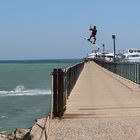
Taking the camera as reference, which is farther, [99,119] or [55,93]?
[55,93]

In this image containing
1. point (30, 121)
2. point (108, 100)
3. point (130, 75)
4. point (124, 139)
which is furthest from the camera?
point (30, 121)

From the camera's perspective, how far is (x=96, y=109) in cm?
1716

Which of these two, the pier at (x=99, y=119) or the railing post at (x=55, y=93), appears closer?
the pier at (x=99, y=119)

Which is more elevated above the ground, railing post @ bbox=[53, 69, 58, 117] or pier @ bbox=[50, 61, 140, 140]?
railing post @ bbox=[53, 69, 58, 117]

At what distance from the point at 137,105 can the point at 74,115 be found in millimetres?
3047

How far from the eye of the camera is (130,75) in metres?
33.3

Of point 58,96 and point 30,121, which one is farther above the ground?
point 58,96

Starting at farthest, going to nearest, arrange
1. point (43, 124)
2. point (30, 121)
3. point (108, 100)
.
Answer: point (30, 121)
point (108, 100)
point (43, 124)

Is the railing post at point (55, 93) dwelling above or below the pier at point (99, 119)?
above

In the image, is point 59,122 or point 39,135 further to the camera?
point 59,122

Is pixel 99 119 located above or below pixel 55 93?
below

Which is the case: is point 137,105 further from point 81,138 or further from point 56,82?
point 81,138

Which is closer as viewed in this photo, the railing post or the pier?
the pier

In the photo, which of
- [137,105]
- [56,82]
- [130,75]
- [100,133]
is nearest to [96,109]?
[137,105]
